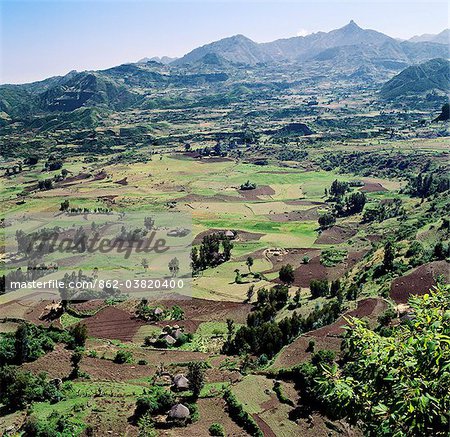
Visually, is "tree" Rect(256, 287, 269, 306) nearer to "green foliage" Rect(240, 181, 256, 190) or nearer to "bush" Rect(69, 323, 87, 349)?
"bush" Rect(69, 323, 87, 349)

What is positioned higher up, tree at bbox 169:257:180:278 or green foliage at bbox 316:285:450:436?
green foliage at bbox 316:285:450:436

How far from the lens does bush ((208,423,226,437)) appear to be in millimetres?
27211

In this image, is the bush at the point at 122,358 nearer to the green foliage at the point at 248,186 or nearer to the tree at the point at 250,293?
the tree at the point at 250,293

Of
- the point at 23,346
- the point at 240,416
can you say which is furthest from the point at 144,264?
the point at 240,416

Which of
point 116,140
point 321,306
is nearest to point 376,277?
point 321,306

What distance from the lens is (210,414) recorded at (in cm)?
2981

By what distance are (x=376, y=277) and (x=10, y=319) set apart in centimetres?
3914

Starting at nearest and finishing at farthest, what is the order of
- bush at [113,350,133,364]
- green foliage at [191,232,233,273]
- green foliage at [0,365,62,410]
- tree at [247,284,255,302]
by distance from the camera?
green foliage at [0,365,62,410], bush at [113,350,133,364], tree at [247,284,255,302], green foliage at [191,232,233,273]

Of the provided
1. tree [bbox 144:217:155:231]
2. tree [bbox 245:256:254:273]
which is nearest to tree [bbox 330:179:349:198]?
tree [bbox 144:217:155:231]


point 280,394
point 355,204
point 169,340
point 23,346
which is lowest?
point 169,340

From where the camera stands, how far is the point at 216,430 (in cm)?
2733

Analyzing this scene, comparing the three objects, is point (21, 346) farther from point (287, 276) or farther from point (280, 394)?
point (287, 276)

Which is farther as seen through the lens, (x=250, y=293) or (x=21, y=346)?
(x=250, y=293)

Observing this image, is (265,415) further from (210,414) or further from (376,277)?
(376,277)
